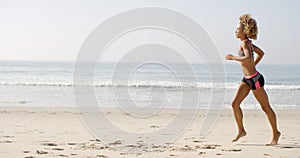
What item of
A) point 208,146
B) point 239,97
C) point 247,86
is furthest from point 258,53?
point 208,146

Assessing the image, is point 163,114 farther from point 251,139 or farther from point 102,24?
point 251,139

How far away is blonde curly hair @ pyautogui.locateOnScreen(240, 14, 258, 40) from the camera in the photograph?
5633mm

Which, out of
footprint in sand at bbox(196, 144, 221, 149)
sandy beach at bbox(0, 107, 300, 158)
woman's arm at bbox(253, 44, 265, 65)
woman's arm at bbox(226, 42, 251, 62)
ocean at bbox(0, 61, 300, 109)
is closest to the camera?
sandy beach at bbox(0, 107, 300, 158)

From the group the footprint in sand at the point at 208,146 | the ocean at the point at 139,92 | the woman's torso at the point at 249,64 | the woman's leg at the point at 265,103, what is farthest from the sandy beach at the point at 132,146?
the ocean at the point at 139,92

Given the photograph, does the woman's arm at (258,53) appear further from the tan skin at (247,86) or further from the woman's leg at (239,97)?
the woman's leg at (239,97)

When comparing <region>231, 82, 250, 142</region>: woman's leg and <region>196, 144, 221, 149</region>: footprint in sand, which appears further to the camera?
<region>231, 82, 250, 142</region>: woman's leg

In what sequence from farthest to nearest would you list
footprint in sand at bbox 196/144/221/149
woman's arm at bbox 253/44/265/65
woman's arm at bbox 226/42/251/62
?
1. woman's arm at bbox 253/44/265/65
2. footprint in sand at bbox 196/144/221/149
3. woman's arm at bbox 226/42/251/62

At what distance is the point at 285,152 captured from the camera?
205 inches

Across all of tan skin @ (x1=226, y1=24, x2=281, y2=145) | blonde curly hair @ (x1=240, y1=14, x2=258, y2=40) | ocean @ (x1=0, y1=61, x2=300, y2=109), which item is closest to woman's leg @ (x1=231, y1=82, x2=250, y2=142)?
tan skin @ (x1=226, y1=24, x2=281, y2=145)

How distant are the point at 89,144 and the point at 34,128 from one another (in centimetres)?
231

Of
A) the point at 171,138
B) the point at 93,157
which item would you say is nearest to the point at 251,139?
the point at 171,138

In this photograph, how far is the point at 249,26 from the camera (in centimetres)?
563

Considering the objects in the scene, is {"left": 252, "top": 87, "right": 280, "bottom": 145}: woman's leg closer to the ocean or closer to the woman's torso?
the woman's torso

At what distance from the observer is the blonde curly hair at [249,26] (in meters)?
5.63
